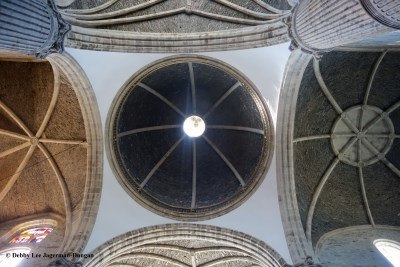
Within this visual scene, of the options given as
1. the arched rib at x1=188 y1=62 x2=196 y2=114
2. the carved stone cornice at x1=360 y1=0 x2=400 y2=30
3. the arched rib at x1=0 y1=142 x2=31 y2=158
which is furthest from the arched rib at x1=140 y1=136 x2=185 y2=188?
the carved stone cornice at x1=360 y1=0 x2=400 y2=30

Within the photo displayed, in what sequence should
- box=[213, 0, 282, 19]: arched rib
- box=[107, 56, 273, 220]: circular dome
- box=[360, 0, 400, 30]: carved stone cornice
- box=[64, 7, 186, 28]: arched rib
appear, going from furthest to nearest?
box=[107, 56, 273, 220]: circular dome
box=[213, 0, 282, 19]: arched rib
box=[64, 7, 186, 28]: arched rib
box=[360, 0, 400, 30]: carved stone cornice

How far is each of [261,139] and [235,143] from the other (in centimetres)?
179

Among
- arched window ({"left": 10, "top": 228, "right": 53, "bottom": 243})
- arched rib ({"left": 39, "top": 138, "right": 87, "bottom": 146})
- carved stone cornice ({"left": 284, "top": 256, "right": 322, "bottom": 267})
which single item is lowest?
carved stone cornice ({"left": 284, "top": 256, "right": 322, "bottom": 267})

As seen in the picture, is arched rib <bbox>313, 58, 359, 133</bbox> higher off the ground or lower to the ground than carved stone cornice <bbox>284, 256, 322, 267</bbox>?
higher

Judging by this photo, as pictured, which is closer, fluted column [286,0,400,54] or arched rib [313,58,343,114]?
fluted column [286,0,400,54]

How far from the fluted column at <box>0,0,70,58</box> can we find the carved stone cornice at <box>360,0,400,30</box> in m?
5.42

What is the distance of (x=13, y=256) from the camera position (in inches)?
385

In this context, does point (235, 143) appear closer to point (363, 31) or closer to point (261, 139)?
point (261, 139)

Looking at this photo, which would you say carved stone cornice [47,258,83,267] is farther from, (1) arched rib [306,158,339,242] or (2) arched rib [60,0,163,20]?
(1) arched rib [306,158,339,242]

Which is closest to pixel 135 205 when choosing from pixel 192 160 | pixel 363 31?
pixel 192 160

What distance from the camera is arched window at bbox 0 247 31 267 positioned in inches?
380

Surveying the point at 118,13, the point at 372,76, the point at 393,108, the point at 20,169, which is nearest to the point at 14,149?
the point at 20,169

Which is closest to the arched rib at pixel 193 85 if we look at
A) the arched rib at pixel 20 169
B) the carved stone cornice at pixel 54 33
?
the carved stone cornice at pixel 54 33

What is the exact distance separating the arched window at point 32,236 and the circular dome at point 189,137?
10.1 feet
